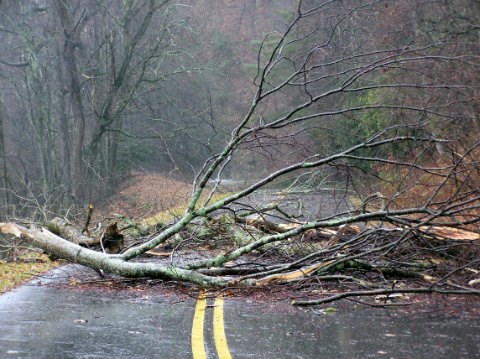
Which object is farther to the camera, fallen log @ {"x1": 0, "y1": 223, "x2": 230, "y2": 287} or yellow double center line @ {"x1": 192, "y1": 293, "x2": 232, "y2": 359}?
fallen log @ {"x1": 0, "y1": 223, "x2": 230, "y2": 287}

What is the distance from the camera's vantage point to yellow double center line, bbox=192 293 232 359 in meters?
5.88

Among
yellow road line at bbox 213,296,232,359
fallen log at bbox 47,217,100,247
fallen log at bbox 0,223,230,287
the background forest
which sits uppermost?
the background forest

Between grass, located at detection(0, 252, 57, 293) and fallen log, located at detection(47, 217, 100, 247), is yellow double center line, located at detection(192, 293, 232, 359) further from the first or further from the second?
fallen log, located at detection(47, 217, 100, 247)

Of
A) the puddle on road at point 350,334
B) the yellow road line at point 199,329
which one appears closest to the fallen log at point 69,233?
the yellow road line at point 199,329

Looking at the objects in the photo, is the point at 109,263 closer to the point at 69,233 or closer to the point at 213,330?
the point at 69,233

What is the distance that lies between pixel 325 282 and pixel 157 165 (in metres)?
38.8

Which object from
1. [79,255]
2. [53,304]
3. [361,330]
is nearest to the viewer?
[361,330]

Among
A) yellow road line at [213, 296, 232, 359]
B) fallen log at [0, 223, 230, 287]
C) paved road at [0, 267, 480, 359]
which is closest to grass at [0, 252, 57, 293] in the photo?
fallen log at [0, 223, 230, 287]

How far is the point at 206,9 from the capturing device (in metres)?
39.4

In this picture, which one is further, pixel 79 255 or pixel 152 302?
pixel 79 255

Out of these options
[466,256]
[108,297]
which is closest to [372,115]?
[466,256]

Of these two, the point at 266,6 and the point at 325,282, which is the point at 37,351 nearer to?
the point at 325,282

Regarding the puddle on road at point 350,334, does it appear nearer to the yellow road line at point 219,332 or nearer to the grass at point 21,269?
the yellow road line at point 219,332

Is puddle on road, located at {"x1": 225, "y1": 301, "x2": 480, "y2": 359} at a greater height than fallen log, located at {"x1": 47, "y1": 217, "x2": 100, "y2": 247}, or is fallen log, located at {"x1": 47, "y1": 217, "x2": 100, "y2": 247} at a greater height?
fallen log, located at {"x1": 47, "y1": 217, "x2": 100, "y2": 247}
